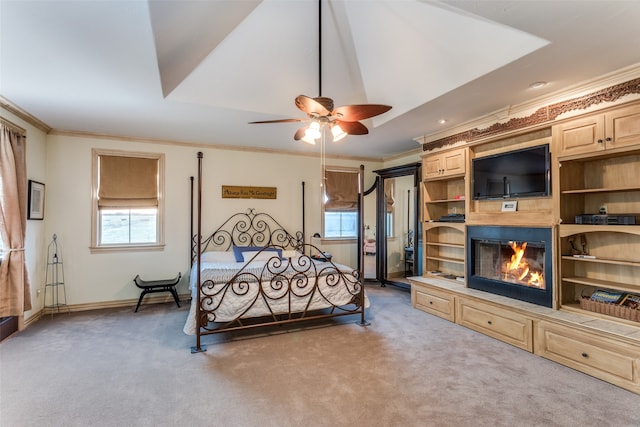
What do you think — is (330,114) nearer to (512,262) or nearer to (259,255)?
(259,255)

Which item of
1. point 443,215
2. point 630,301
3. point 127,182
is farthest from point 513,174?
point 127,182

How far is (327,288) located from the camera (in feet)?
12.6

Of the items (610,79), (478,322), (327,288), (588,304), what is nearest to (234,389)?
(327,288)

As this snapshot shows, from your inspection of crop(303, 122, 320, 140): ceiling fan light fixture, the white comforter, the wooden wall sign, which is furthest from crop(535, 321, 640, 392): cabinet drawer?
the wooden wall sign

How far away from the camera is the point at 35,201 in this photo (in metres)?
4.09

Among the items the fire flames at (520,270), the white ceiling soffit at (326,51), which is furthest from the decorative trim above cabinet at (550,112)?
the fire flames at (520,270)

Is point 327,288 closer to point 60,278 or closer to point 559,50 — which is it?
point 559,50

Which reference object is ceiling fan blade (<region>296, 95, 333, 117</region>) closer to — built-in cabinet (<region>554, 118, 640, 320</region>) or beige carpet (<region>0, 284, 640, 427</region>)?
beige carpet (<region>0, 284, 640, 427</region>)

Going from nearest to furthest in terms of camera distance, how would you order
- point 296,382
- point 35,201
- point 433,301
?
point 296,382 → point 35,201 → point 433,301

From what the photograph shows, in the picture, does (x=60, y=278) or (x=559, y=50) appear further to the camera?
(x=60, y=278)

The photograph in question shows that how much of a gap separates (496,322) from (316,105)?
9.73 feet

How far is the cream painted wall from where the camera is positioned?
4559 millimetres

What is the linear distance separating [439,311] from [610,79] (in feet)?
9.82

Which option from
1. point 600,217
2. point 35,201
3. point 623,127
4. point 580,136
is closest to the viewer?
point 623,127
